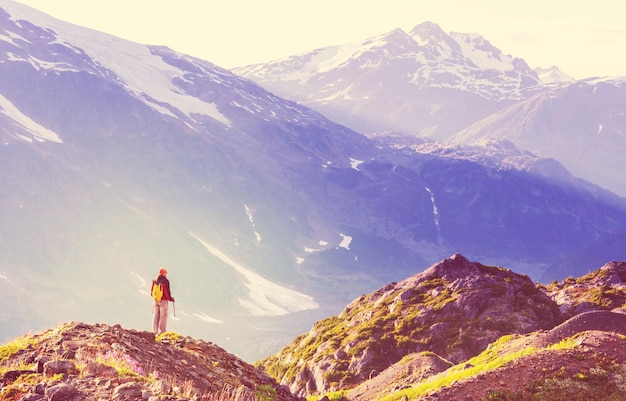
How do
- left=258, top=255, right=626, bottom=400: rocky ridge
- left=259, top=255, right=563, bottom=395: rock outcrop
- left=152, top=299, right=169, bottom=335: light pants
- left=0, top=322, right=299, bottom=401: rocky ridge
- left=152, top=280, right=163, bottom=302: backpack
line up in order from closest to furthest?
left=0, top=322, right=299, bottom=401: rocky ridge → left=152, top=299, right=169, bottom=335: light pants → left=152, top=280, right=163, bottom=302: backpack → left=258, top=255, right=626, bottom=400: rocky ridge → left=259, top=255, right=563, bottom=395: rock outcrop

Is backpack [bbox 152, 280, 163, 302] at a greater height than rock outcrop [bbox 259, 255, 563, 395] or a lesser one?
greater

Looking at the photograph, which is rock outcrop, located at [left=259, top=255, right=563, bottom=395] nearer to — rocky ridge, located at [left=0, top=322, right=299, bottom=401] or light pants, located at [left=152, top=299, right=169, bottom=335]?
light pants, located at [left=152, top=299, right=169, bottom=335]

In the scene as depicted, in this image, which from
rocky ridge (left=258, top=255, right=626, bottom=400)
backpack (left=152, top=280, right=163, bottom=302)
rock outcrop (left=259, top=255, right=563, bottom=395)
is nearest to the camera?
backpack (left=152, top=280, right=163, bottom=302)

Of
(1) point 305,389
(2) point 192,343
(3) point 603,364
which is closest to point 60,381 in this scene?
(2) point 192,343

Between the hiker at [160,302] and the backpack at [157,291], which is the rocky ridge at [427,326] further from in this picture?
the backpack at [157,291]

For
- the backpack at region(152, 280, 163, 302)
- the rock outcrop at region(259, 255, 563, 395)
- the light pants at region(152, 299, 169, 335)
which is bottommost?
the rock outcrop at region(259, 255, 563, 395)

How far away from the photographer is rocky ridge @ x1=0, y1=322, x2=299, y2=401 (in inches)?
720

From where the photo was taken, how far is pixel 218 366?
29766 millimetres

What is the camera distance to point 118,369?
20672 millimetres

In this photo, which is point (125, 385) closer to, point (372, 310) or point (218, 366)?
point (218, 366)

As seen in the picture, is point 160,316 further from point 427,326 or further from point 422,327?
point 427,326

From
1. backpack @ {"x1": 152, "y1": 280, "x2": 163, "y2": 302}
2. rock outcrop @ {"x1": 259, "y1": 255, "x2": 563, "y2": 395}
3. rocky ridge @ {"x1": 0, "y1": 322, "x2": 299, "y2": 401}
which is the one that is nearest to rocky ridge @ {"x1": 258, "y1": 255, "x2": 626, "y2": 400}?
rock outcrop @ {"x1": 259, "y1": 255, "x2": 563, "y2": 395}

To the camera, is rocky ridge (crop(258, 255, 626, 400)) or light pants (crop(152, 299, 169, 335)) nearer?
light pants (crop(152, 299, 169, 335))

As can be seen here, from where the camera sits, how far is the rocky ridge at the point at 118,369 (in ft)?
60.0
